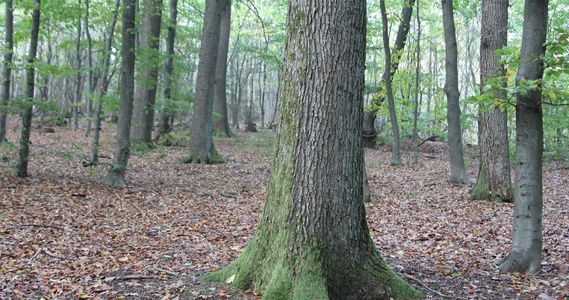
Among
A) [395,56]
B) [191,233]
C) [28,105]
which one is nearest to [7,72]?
[28,105]

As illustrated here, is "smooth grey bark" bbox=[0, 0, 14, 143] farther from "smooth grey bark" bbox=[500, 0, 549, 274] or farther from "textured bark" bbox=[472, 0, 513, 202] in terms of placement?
"textured bark" bbox=[472, 0, 513, 202]

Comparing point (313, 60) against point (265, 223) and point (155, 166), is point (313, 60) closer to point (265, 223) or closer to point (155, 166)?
point (265, 223)

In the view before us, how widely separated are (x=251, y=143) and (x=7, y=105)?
1101cm

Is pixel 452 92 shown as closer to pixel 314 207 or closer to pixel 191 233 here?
pixel 191 233

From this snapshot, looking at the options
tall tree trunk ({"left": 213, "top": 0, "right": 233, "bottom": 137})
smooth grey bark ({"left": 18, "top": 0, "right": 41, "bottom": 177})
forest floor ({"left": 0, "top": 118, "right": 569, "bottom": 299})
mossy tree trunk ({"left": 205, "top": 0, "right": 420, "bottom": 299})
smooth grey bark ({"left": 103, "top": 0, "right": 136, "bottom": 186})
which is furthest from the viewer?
tall tree trunk ({"left": 213, "top": 0, "right": 233, "bottom": 137})

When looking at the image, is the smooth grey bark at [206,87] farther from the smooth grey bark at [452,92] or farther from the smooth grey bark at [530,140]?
the smooth grey bark at [530,140]

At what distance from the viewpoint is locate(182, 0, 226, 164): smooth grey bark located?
11.8 metres

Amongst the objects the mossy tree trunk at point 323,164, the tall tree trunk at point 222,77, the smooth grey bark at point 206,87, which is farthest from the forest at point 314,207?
the tall tree trunk at point 222,77

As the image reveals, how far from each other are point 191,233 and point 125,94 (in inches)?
163

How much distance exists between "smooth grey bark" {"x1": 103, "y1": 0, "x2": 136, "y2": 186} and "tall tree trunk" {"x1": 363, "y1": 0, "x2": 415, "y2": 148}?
8274 mm

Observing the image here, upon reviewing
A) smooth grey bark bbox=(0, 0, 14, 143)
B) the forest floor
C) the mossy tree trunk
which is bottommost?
the forest floor

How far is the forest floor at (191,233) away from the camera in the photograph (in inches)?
142

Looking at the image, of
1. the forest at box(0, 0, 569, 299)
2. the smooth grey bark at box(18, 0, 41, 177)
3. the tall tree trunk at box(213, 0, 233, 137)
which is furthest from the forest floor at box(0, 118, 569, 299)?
the tall tree trunk at box(213, 0, 233, 137)

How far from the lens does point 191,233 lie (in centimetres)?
589
